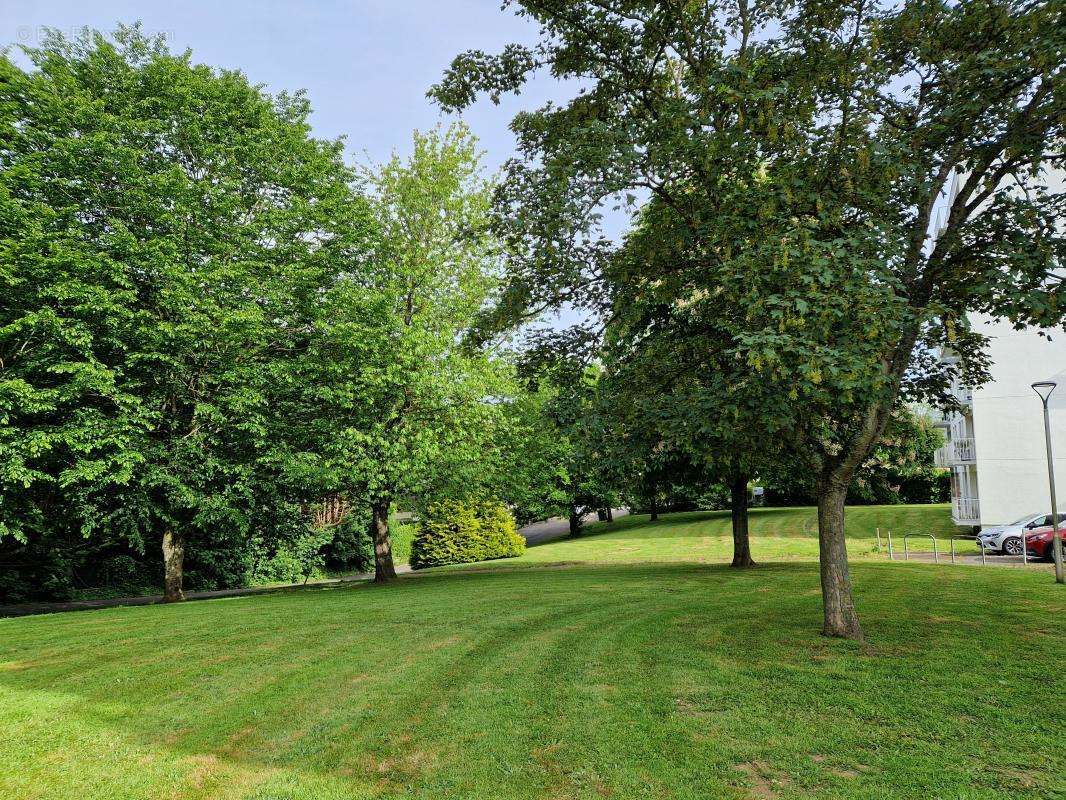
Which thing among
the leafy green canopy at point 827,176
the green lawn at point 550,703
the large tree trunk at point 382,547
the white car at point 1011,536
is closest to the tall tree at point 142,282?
the large tree trunk at point 382,547

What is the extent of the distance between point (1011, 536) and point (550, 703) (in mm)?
23197

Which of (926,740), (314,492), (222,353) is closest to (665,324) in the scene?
(926,740)

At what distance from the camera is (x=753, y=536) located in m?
32.9

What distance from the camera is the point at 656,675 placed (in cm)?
761

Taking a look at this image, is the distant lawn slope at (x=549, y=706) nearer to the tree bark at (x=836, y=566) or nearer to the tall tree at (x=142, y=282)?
the tree bark at (x=836, y=566)

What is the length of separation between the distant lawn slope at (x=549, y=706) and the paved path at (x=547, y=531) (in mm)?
33842

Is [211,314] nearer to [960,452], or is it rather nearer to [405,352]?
[405,352]

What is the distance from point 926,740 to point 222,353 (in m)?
16.2

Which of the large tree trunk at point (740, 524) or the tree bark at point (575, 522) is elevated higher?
the large tree trunk at point (740, 524)

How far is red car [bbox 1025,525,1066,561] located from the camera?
20391 millimetres

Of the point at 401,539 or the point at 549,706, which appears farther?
the point at 401,539

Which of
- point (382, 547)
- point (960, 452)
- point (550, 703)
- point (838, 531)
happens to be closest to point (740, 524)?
point (382, 547)

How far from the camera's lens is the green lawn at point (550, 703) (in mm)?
5148

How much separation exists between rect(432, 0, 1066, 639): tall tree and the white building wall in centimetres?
2322
